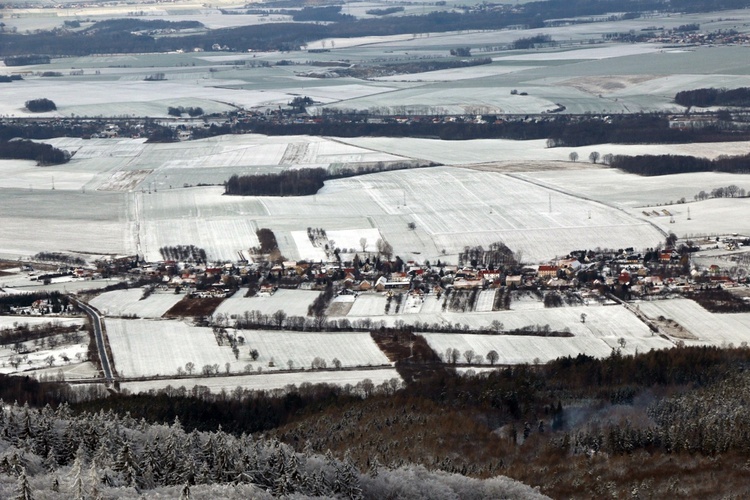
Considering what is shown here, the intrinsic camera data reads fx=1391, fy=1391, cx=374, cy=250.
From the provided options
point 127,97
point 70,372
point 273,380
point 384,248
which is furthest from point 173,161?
point 273,380

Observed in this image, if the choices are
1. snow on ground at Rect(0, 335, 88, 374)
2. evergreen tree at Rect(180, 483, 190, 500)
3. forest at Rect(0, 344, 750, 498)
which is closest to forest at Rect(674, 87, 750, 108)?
forest at Rect(0, 344, 750, 498)

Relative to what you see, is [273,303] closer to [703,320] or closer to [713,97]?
[703,320]

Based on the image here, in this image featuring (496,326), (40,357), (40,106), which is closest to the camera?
(40,357)

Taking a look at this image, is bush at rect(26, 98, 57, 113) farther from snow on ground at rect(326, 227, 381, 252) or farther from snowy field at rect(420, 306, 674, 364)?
snowy field at rect(420, 306, 674, 364)

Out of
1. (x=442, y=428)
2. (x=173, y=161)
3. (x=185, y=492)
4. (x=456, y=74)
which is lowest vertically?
(x=456, y=74)

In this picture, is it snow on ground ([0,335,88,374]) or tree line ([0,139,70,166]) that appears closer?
snow on ground ([0,335,88,374])

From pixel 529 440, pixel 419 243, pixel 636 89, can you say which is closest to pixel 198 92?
pixel 636 89

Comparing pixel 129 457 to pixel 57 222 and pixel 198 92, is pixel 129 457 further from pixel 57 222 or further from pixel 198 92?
pixel 198 92
